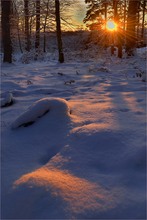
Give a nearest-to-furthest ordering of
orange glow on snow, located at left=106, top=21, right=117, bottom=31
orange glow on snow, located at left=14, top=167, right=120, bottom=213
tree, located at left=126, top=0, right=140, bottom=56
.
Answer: orange glow on snow, located at left=14, top=167, right=120, bottom=213 < tree, located at left=126, top=0, right=140, bottom=56 < orange glow on snow, located at left=106, top=21, right=117, bottom=31

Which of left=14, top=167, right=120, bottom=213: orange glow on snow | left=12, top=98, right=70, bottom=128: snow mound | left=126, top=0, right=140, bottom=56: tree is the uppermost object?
left=126, top=0, right=140, bottom=56: tree

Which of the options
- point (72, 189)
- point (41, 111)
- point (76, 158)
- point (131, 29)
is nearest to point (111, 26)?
point (131, 29)

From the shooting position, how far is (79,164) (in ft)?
8.40

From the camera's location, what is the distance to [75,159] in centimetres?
266

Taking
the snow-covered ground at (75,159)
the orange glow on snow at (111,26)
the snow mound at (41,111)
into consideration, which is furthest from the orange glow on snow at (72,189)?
the orange glow on snow at (111,26)

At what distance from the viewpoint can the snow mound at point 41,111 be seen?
3.66 meters

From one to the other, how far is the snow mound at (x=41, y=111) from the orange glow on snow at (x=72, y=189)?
1355 millimetres

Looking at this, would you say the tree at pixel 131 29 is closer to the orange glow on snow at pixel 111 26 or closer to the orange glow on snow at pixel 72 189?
the orange glow on snow at pixel 111 26

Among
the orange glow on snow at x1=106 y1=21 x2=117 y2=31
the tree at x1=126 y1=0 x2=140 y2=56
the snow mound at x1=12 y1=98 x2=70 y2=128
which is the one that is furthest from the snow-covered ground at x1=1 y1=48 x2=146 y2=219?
the orange glow on snow at x1=106 y1=21 x2=117 y2=31

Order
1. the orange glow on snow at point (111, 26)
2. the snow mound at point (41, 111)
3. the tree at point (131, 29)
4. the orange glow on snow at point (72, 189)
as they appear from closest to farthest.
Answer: the orange glow on snow at point (72, 189) < the snow mound at point (41, 111) < the tree at point (131, 29) < the orange glow on snow at point (111, 26)

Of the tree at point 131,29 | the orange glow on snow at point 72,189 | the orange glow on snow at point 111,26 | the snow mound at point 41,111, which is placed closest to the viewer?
the orange glow on snow at point 72,189

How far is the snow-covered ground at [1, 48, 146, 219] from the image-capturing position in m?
1.94

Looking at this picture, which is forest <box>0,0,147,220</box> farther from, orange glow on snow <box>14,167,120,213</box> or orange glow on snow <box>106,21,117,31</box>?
orange glow on snow <box>106,21,117,31</box>

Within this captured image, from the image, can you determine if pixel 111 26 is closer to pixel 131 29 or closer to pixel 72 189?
pixel 131 29
